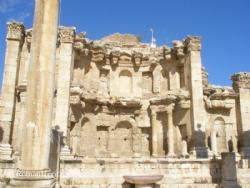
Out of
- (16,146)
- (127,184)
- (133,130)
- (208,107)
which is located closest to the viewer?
(127,184)

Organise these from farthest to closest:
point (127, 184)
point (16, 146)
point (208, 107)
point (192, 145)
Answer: point (208, 107) → point (192, 145) → point (16, 146) → point (127, 184)

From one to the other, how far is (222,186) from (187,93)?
9135 millimetres

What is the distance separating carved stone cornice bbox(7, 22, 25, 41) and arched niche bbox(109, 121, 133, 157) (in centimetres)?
955

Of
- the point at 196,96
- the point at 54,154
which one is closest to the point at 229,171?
the point at 54,154

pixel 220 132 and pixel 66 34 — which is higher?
pixel 66 34

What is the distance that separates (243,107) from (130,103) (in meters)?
8.34

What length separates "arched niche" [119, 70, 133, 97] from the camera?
78.0ft

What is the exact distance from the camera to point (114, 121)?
22.6 metres

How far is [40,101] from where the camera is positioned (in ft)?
25.9

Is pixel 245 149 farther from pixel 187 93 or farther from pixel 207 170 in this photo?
pixel 207 170

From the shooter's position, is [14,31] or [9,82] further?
[14,31]

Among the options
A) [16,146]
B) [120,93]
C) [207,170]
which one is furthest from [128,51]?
[207,170]

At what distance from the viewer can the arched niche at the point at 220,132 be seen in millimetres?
21266

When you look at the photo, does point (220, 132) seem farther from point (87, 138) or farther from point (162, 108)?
point (87, 138)
